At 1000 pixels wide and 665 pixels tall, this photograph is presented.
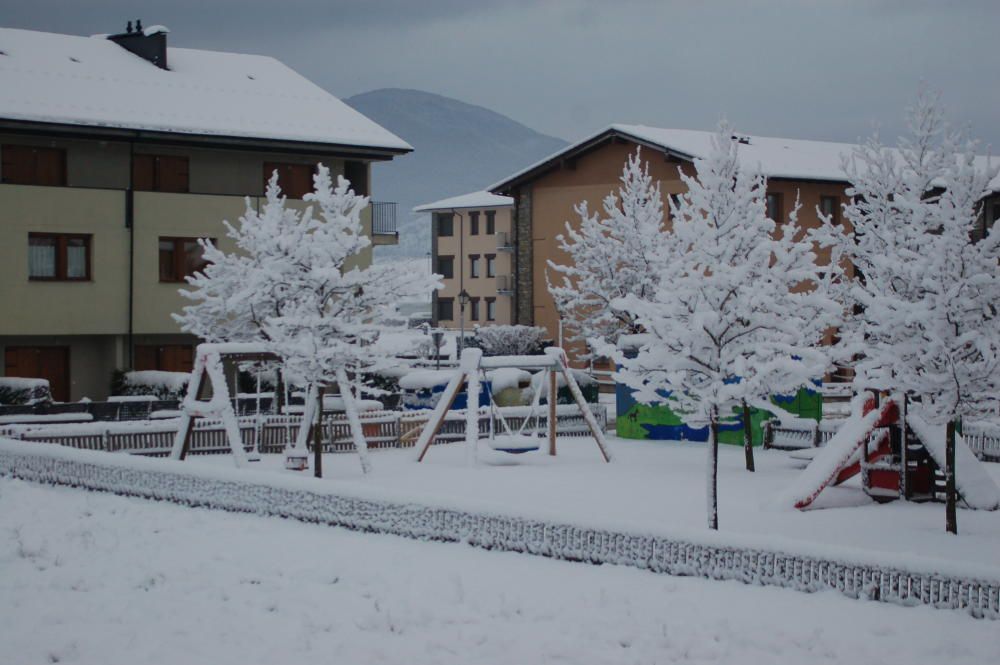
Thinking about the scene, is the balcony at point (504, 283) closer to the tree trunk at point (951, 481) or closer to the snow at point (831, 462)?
the snow at point (831, 462)

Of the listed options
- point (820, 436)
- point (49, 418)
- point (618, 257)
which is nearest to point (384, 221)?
Answer: point (618, 257)

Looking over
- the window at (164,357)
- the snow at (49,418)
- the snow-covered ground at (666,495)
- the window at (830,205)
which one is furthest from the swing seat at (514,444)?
the window at (830,205)

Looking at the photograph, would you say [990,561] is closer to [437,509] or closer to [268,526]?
[437,509]

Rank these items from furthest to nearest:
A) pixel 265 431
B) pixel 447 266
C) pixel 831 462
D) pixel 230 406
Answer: pixel 447 266
pixel 265 431
pixel 230 406
pixel 831 462

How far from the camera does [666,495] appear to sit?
19.8 metres

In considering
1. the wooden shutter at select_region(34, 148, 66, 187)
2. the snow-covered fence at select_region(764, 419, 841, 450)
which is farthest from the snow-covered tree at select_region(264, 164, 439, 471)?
the wooden shutter at select_region(34, 148, 66, 187)

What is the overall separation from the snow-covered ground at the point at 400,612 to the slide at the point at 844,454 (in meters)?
5.53

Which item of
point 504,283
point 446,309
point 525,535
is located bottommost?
point 525,535

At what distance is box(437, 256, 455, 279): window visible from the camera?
84312 mm

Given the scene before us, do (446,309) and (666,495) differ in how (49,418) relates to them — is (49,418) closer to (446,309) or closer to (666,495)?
(666,495)

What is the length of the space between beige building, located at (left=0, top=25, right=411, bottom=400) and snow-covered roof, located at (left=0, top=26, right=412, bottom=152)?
0.07m

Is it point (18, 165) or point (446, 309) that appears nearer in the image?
point (18, 165)

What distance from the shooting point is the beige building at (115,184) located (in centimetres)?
3456

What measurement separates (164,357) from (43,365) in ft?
10.6
